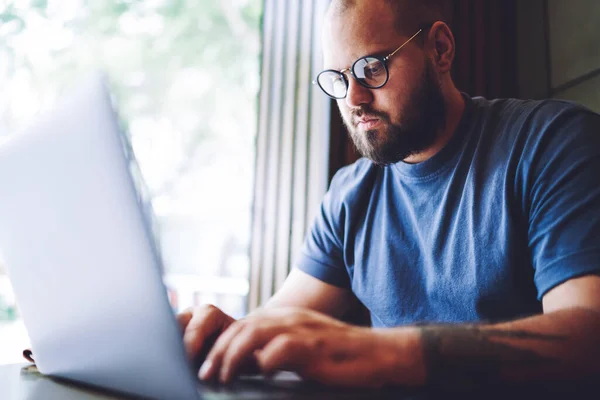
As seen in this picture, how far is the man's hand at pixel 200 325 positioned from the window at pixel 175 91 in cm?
211

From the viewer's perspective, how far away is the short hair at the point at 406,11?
1.05 metres

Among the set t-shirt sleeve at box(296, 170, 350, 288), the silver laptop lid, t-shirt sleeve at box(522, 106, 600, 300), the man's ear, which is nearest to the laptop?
the silver laptop lid

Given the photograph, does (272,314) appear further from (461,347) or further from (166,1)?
(166,1)

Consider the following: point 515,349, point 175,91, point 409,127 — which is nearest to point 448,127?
point 409,127

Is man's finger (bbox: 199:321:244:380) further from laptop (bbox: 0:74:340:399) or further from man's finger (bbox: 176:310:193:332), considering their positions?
man's finger (bbox: 176:310:193:332)

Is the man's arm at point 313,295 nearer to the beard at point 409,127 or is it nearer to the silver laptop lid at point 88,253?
the beard at point 409,127

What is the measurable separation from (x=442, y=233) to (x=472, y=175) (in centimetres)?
14

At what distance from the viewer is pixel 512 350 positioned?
465 millimetres

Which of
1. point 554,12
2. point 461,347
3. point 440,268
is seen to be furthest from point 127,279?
point 554,12

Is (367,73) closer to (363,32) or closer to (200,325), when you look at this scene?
(363,32)

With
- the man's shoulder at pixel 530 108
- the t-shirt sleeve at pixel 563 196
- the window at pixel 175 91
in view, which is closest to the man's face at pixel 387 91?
the man's shoulder at pixel 530 108

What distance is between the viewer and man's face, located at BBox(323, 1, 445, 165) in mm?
1031

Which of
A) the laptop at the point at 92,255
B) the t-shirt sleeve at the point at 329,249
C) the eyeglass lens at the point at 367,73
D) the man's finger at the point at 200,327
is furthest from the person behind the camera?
the t-shirt sleeve at the point at 329,249

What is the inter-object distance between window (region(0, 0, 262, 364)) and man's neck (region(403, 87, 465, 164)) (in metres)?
1.79
